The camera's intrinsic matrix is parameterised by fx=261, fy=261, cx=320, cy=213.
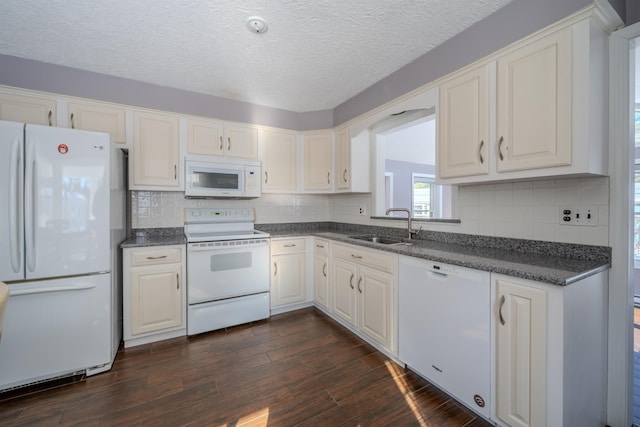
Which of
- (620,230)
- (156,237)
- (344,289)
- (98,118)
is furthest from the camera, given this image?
(156,237)

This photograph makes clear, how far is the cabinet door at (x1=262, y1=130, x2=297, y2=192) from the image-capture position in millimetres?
3258

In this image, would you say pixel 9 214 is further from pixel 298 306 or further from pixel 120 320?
pixel 298 306

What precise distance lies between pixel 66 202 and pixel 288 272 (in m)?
2.01

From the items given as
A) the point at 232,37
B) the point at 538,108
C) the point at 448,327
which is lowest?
the point at 448,327

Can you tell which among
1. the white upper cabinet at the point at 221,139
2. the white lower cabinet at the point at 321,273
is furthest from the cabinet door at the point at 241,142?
the white lower cabinet at the point at 321,273

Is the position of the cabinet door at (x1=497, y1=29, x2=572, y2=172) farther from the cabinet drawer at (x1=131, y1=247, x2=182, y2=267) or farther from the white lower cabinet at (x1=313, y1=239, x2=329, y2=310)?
the cabinet drawer at (x1=131, y1=247, x2=182, y2=267)

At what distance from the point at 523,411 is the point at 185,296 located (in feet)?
8.51

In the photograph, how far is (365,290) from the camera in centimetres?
232

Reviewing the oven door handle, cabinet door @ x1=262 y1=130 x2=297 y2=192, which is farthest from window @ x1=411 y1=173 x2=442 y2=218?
the oven door handle

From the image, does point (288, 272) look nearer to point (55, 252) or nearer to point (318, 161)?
point (318, 161)

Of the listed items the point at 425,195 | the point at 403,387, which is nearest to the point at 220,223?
the point at 403,387

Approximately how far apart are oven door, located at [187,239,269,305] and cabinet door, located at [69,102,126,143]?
1.32 meters

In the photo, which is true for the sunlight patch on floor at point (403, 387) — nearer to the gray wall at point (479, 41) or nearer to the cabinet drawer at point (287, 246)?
the cabinet drawer at point (287, 246)

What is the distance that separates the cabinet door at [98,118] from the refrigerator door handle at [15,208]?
2.36 ft
